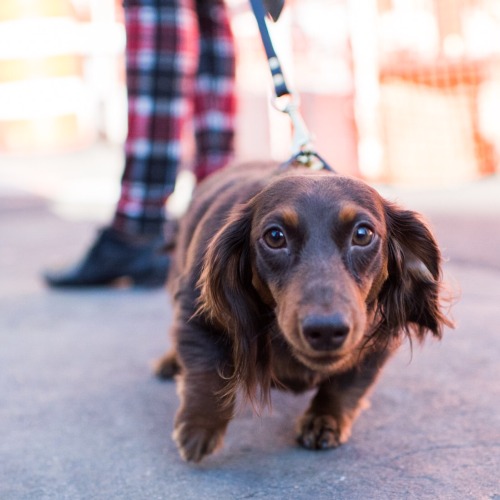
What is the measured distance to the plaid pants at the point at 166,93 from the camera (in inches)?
133

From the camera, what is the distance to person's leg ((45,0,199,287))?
3.36 meters

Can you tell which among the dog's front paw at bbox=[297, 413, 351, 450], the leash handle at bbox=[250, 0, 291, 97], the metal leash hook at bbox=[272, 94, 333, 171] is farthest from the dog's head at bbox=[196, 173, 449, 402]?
the leash handle at bbox=[250, 0, 291, 97]

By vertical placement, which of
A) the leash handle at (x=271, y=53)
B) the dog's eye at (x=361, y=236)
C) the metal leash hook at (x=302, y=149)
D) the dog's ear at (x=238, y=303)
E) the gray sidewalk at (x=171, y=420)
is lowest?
the gray sidewalk at (x=171, y=420)

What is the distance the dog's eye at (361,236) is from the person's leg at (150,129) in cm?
179

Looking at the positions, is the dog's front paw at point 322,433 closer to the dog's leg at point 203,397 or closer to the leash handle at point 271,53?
the dog's leg at point 203,397

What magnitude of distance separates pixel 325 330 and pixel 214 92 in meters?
2.32

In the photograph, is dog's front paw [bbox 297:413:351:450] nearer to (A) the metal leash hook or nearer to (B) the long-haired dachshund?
(B) the long-haired dachshund

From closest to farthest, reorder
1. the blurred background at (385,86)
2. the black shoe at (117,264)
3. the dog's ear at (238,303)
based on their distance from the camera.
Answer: the dog's ear at (238,303), the black shoe at (117,264), the blurred background at (385,86)

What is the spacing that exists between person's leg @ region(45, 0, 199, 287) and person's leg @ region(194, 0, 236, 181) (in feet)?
0.58

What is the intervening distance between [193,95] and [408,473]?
2.35m

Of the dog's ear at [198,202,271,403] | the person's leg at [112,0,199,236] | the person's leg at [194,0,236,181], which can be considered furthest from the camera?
the person's leg at [194,0,236,181]

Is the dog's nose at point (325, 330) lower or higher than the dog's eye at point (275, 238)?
lower

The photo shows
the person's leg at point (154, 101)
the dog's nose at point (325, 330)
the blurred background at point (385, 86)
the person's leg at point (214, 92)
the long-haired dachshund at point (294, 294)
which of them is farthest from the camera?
the blurred background at point (385, 86)

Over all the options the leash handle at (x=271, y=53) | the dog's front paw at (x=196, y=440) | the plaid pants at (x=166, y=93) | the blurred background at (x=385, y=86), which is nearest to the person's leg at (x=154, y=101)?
the plaid pants at (x=166, y=93)
